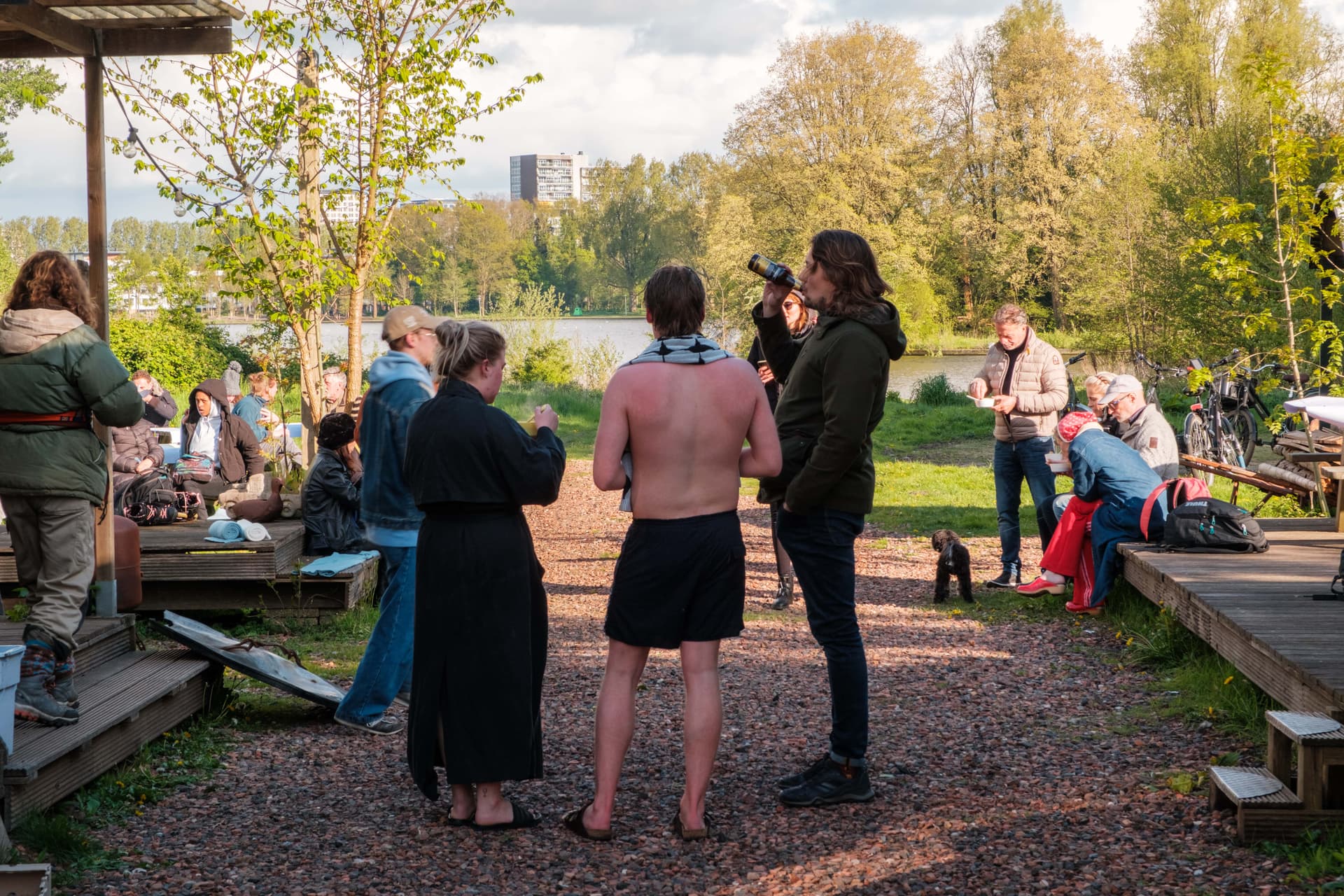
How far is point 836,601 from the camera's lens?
3986 millimetres

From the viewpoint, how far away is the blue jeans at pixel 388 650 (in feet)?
15.3

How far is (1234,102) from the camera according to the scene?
2705 centimetres

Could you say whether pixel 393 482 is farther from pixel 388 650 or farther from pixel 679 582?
pixel 679 582

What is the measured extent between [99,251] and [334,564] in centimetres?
251

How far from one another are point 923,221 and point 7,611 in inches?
1452

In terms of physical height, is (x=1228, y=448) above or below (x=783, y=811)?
above

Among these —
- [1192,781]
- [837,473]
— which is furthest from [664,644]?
[1192,781]

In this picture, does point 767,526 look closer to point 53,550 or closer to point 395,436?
point 395,436

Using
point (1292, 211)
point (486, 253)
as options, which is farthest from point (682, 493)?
point (486, 253)

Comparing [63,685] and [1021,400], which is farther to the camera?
[1021,400]

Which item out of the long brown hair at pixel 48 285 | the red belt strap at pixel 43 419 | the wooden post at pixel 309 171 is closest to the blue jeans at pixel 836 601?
the red belt strap at pixel 43 419

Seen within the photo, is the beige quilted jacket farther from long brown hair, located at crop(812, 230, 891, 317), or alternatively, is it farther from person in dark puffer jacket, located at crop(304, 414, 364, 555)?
person in dark puffer jacket, located at crop(304, 414, 364, 555)

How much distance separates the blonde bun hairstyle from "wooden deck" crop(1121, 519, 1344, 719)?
9.49ft

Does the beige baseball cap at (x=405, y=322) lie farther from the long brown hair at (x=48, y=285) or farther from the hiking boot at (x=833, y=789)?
the hiking boot at (x=833, y=789)
